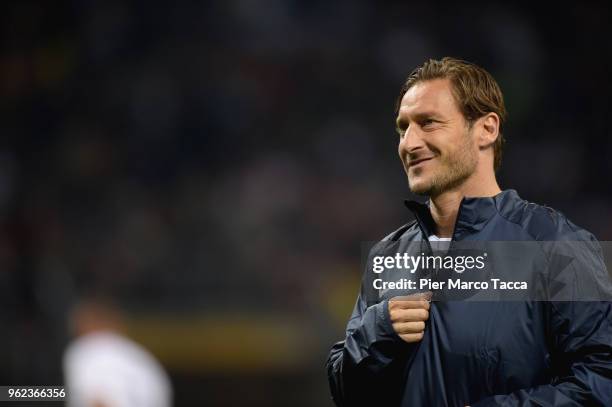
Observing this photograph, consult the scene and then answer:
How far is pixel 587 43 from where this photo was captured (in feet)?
29.6

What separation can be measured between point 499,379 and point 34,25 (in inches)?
334

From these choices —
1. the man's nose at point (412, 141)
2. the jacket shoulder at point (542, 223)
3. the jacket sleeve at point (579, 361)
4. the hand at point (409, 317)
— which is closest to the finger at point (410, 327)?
the hand at point (409, 317)

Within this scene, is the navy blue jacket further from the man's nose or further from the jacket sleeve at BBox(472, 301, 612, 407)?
the man's nose

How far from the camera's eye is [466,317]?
76.4 inches

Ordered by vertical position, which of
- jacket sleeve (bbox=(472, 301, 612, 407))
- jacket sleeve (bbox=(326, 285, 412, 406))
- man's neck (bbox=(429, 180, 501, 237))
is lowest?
jacket sleeve (bbox=(472, 301, 612, 407))

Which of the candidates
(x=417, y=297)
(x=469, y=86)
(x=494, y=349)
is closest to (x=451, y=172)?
(x=469, y=86)

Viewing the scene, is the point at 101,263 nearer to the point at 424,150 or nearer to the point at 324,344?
the point at 324,344

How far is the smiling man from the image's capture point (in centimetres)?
185

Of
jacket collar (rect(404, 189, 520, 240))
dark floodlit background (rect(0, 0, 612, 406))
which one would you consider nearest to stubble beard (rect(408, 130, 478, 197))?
jacket collar (rect(404, 189, 520, 240))

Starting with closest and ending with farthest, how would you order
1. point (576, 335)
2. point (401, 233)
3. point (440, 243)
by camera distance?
point (576, 335)
point (440, 243)
point (401, 233)

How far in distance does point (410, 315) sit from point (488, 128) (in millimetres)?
515

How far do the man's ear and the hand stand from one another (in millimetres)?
437

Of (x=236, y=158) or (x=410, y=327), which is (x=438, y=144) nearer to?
(x=410, y=327)

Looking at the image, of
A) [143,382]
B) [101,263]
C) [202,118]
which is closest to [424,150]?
[143,382]
